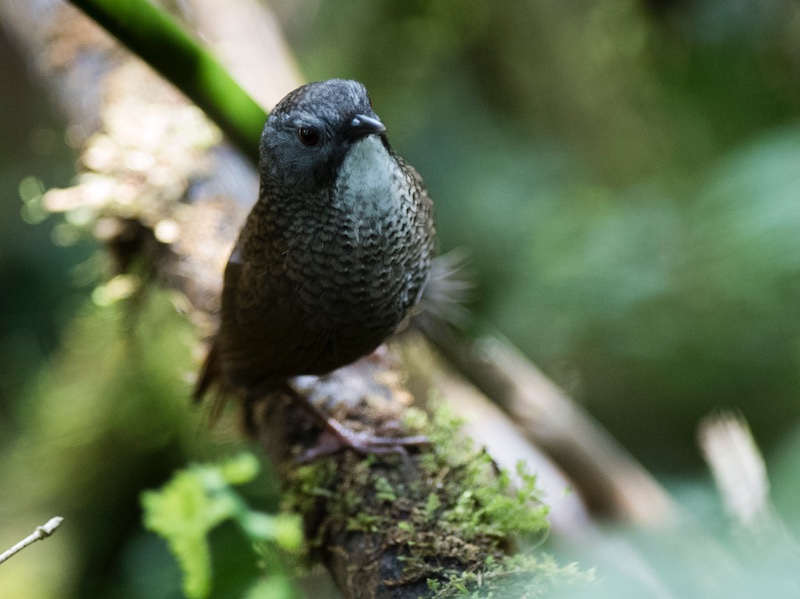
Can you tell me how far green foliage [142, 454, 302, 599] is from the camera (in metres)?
2.19

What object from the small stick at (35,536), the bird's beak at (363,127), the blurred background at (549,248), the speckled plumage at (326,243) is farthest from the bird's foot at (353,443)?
the blurred background at (549,248)

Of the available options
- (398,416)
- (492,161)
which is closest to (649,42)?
(492,161)

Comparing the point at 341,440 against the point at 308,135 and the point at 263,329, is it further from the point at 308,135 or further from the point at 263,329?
the point at 308,135

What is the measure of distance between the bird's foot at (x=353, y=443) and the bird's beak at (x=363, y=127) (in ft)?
2.73

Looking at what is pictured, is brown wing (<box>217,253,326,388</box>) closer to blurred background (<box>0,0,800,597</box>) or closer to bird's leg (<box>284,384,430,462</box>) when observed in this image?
bird's leg (<box>284,384,430,462</box>)

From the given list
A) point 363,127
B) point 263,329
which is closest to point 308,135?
point 363,127

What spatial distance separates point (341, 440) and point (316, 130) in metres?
0.90

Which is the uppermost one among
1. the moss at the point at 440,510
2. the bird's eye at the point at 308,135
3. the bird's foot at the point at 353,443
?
the bird's eye at the point at 308,135

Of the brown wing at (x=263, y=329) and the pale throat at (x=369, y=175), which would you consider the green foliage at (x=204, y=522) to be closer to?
the brown wing at (x=263, y=329)

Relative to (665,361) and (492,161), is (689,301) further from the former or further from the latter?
(492,161)

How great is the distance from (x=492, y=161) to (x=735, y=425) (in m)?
2.45

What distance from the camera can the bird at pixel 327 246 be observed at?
1.89 meters

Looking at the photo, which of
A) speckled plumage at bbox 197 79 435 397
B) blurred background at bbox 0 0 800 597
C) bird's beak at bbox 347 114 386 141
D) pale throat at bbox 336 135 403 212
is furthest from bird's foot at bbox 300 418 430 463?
blurred background at bbox 0 0 800 597

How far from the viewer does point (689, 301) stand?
3523mm
